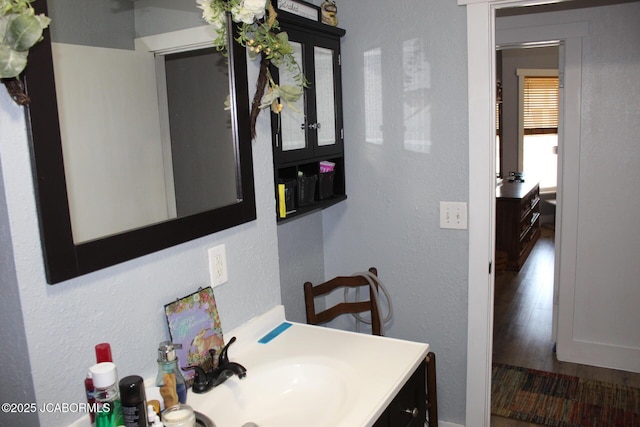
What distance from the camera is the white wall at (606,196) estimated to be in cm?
305

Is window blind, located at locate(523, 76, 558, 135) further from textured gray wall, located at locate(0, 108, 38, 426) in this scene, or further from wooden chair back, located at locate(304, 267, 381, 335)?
textured gray wall, located at locate(0, 108, 38, 426)

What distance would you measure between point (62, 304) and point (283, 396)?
0.66 m

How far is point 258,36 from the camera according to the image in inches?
64.6

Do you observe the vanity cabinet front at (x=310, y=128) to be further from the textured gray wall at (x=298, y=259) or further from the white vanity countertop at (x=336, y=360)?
the white vanity countertop at (x=336, y=360)

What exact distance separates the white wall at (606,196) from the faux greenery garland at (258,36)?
2069 mm

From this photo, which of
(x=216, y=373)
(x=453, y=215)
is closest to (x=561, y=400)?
(x=453, y=215)

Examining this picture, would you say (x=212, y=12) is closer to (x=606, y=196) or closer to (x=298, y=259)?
(x=298, y=259)

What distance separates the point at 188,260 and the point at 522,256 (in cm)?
495

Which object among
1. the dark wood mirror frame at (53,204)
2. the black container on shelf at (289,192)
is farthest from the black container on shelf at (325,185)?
the dark wood mirror frame at (53,204)

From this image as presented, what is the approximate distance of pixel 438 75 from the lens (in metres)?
2.37

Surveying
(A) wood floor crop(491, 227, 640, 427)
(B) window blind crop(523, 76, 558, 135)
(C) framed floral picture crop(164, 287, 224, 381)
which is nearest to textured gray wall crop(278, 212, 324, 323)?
(C) framed floral picture crop(164, 287, 224, 381)

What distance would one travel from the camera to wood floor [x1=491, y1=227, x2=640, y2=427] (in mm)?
3352

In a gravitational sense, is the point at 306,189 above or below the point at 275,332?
above

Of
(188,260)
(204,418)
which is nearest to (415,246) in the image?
(188,260)
